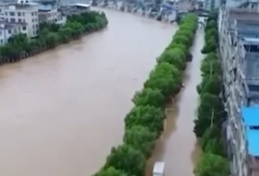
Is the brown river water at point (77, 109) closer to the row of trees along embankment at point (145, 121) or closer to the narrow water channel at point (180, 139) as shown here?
the narrow water channel at point (180, 139)

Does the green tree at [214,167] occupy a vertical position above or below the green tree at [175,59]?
below

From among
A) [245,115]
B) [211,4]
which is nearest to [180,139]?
[245,115]

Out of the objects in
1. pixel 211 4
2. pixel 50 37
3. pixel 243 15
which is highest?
pixel 243 15

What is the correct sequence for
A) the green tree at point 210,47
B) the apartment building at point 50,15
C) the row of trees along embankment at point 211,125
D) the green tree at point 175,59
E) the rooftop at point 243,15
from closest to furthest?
Answer: the row of trees along embankment at point 211,125 → the rooftop at point 243,15 → the green tree at point 175,59 → the green tree at point 210,47 → the apartment building at point 50,15

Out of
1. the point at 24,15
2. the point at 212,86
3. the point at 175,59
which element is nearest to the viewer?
the point at 212,86

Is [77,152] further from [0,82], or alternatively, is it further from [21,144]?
[0,82]

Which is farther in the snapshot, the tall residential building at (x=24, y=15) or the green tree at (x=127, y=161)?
the tall residential building at (x=24, y=15)

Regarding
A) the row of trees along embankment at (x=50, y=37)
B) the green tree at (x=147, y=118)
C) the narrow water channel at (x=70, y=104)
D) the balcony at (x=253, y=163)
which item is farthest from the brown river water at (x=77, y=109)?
the balcony at (x=253, y=163)

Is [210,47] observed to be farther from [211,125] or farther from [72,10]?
[72,10]

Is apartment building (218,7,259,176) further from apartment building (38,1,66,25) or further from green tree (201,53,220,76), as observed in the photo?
apartment building (38,1,66,25)
